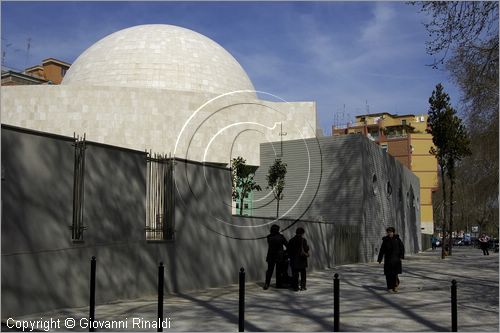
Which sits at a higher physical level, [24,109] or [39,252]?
[24,109]

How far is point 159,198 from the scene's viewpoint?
12836 mm

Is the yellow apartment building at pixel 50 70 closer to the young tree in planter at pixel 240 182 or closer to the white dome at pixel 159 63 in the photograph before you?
the white dome at pixel 159 63

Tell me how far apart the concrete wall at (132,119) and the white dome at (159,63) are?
597 cm

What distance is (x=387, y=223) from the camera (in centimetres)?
3262

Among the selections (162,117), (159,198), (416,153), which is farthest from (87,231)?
(416,153)

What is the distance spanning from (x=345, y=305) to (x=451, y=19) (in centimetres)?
721

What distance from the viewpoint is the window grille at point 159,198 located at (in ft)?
41.4

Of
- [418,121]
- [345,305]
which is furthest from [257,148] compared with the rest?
[418,121]

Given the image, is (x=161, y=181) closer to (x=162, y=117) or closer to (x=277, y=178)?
(x=277, y=178)

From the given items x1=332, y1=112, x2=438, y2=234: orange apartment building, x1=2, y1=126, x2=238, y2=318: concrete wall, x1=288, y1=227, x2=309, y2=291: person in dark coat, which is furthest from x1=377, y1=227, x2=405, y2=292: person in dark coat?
x1=332, y1=112, x2=438, y2=234: orange apartment building

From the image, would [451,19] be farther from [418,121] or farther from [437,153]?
[418,121]

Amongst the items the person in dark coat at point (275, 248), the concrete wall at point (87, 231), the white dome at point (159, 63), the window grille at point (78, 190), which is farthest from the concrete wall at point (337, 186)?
the window grille at point (78, 190)

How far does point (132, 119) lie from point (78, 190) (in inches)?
865

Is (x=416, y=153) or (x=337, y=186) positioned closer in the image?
(x=337, y=186)
